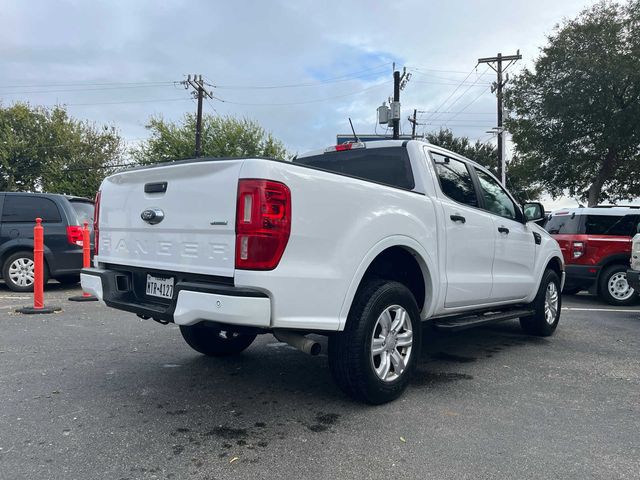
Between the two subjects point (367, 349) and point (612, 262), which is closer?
point (367, 349)

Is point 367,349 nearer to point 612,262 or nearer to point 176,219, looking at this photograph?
point 176,219

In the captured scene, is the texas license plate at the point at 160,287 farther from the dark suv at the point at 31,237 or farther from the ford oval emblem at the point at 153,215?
the dark suv at the point at 31,237

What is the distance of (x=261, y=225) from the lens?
283cm

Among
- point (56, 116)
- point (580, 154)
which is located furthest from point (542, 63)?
point (56, 116)

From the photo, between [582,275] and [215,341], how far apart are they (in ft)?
24.0

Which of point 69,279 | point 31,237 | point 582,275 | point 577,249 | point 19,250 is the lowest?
point 69,279

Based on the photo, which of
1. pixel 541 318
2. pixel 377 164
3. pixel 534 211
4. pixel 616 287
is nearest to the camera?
pixel 377 164

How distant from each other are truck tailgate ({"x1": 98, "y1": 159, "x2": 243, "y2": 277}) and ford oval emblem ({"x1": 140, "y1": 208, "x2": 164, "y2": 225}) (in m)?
0.02

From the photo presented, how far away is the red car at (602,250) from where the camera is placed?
9078 millimetres

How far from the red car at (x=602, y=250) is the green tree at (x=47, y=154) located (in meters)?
30.3

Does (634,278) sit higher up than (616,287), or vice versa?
(634,278)

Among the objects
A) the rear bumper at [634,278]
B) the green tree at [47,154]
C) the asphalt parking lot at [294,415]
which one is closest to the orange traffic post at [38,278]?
the asphalt parking lot at [294,415]

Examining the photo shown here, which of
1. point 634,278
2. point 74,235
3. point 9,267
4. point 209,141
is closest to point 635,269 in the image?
point 634,278

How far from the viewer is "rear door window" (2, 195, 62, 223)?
29.7 feet
